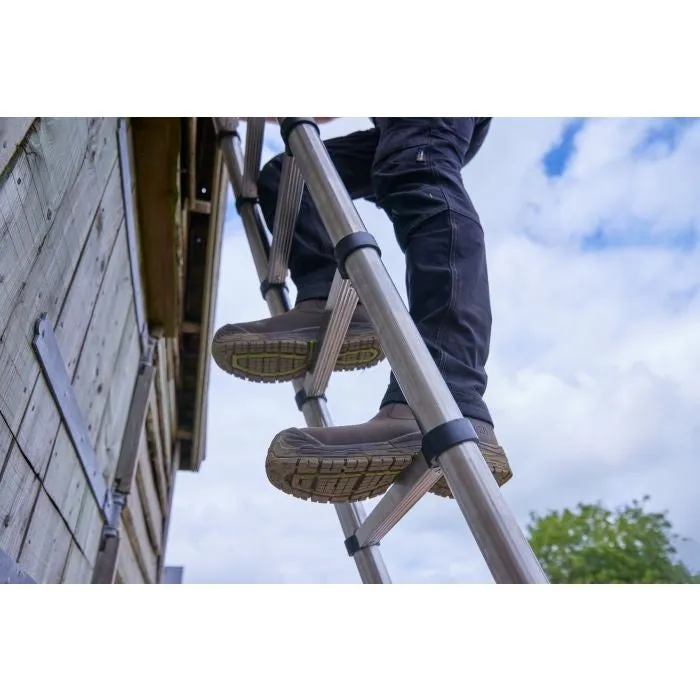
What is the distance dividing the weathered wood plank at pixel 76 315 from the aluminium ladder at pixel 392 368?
1.52 ft

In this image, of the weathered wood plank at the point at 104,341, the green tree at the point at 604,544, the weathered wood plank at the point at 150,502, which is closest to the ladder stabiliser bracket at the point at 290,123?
the weathered wood plank at the point at 104,341

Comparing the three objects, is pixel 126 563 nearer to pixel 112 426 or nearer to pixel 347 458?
pixel 112 426

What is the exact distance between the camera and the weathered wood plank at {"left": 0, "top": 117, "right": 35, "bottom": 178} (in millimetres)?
1145

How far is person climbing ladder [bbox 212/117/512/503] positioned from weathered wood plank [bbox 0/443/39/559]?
1.57 ft

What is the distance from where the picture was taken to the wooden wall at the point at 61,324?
1.32 m

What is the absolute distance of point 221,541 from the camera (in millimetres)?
4824

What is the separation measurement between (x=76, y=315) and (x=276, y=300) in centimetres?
55

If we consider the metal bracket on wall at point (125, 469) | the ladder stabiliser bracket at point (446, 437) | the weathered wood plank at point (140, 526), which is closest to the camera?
the ladder stabiliser bracket at point (446, 437)

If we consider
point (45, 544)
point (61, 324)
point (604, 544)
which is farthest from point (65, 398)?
point (604, 544)

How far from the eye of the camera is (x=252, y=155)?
6.63 feet

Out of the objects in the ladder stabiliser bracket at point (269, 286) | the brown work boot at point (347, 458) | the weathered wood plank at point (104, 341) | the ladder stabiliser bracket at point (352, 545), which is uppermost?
the weathered wood plank at point (104, 341)

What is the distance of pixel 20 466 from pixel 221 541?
3582mm

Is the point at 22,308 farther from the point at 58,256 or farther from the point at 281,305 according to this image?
the point at 281,305

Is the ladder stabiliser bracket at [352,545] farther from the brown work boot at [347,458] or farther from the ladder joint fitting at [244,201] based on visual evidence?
the ladder joint fitting at [244,201]
